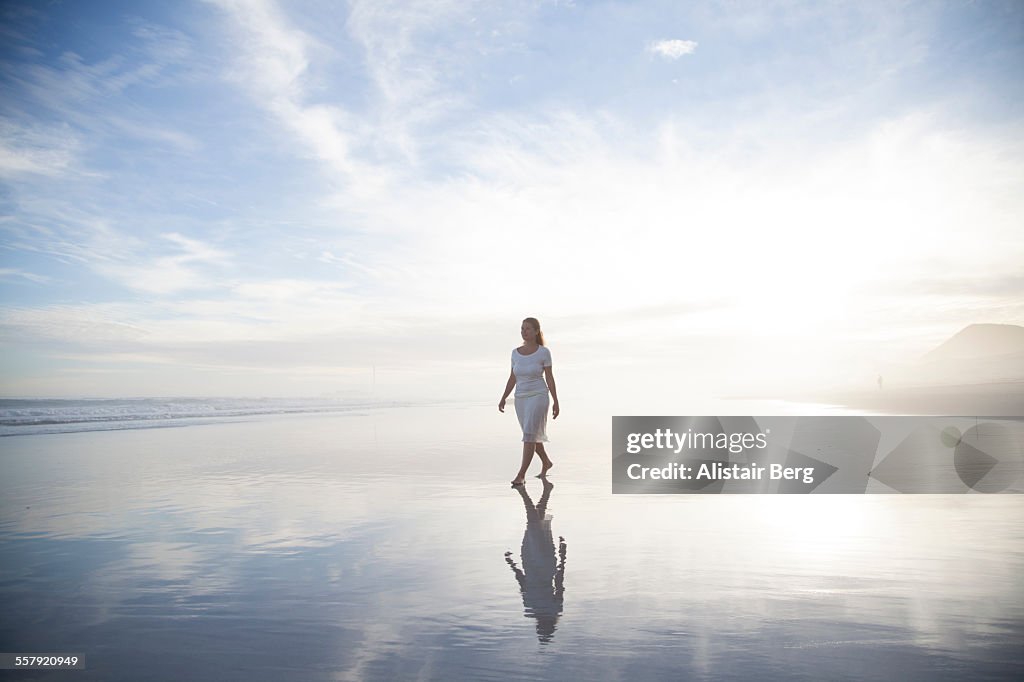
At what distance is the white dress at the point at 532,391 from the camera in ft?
36.4

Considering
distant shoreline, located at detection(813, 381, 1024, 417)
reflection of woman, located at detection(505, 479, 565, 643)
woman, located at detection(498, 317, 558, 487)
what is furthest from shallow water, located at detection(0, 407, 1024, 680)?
distant shoreline, located at detection(813, 381, 1024, 417)

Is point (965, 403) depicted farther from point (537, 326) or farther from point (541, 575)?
point (541, 575)

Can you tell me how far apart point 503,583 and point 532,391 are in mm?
6492

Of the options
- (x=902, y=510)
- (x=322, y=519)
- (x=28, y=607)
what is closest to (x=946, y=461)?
(x=902, y=510)

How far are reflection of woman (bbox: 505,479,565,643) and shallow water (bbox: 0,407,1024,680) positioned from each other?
3cm

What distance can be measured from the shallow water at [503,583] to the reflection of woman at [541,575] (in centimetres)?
3

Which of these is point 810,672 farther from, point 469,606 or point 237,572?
point 237,572

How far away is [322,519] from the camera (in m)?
7.33

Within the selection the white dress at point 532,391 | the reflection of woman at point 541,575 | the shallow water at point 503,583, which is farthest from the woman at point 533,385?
the reflection of woman at point 541,575

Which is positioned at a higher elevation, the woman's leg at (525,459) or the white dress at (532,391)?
the white dress at (532,391)

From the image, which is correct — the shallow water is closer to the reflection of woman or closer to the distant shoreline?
the reflection of woman

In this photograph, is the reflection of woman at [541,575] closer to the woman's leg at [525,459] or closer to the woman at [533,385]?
the woman's leg at [525,459]

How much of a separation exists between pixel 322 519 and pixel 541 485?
3.58 m

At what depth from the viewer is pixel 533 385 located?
37.2 feet
